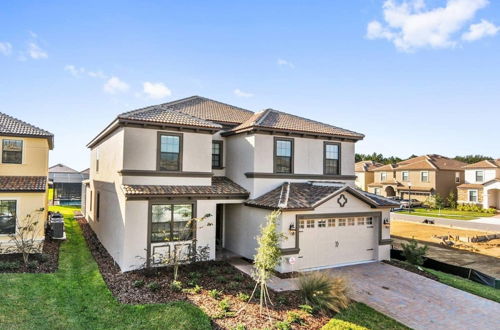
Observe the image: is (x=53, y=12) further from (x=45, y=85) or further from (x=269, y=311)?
(x=269, y=311)

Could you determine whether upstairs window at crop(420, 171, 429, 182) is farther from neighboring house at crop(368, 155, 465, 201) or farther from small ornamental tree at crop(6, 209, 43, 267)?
small ornamental tree at crop(6, 209, 43, 267)

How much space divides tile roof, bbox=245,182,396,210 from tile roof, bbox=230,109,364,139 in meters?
2.93

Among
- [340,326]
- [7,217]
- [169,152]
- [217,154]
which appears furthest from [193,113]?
[340,326]

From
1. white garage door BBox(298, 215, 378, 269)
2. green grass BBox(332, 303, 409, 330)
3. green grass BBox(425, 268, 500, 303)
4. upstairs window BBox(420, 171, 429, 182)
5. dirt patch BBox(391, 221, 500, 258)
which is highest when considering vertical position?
upstairs window BBox(420, 171, 429, 182)

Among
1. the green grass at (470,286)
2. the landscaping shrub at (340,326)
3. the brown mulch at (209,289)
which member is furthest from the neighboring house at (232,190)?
the landscaping shrub at (340,326)

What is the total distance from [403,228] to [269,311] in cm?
2422

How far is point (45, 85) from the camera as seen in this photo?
16750mm

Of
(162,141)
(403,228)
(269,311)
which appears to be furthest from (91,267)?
(403,228)

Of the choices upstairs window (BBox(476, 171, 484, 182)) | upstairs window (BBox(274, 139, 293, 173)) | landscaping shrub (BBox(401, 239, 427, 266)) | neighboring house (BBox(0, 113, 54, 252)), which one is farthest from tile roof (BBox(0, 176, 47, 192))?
upstairs window (BBox(476, 171, 484, 182))

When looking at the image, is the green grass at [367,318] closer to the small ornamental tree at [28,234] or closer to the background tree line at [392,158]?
the small ornamental tree at [28,234]

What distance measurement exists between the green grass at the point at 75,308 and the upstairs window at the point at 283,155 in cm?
867

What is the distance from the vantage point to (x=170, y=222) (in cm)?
1312

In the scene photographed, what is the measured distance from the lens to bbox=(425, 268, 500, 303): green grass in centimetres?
1156

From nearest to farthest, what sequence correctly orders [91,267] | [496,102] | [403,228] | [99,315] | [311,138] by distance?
[99,315], [91,267], [311,138], [496,102], [403,228]
